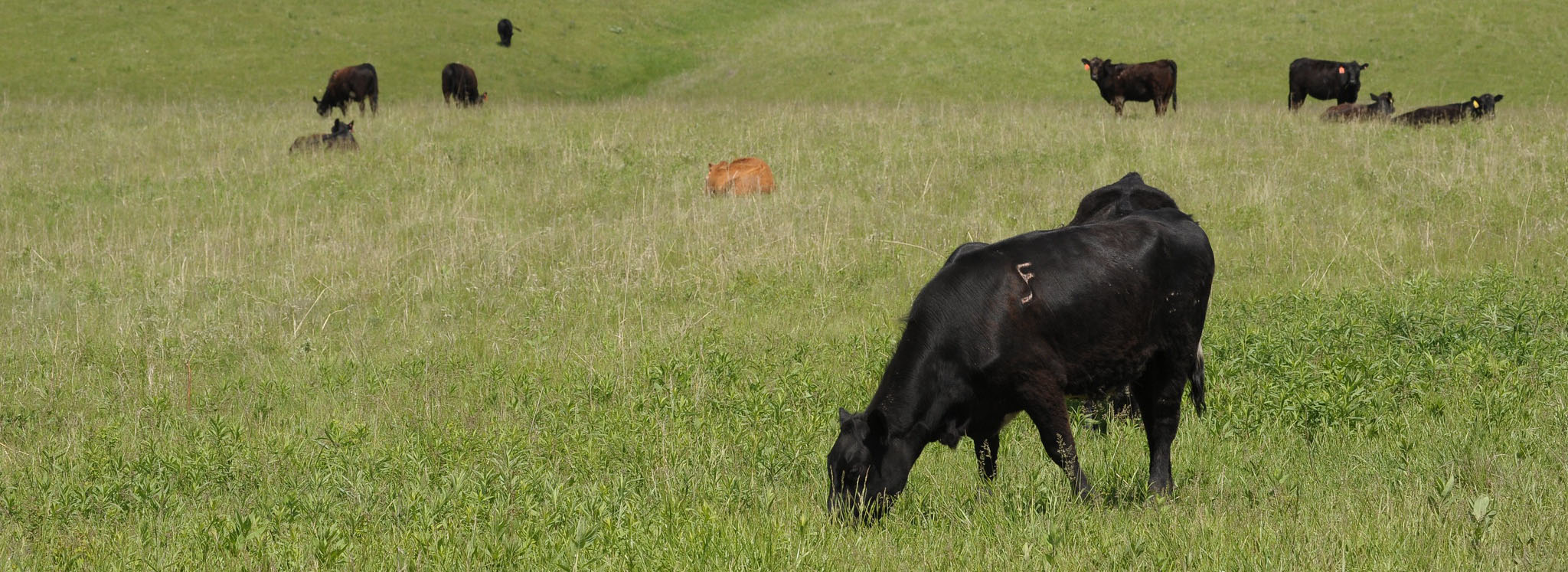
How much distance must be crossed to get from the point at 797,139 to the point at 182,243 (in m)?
8.88

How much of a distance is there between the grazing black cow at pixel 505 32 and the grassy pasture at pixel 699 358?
1151 inches

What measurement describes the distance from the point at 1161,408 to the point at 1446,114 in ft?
61.8

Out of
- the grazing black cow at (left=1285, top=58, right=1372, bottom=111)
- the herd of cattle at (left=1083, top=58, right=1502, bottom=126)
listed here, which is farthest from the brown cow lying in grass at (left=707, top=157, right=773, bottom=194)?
the grazing black cow at (left=1285, top=58, right=1372, bottom=111)

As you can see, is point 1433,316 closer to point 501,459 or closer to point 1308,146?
point 501,459

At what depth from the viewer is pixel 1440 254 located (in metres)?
10.4

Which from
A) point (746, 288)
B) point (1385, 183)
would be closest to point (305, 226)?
point (746, 288)

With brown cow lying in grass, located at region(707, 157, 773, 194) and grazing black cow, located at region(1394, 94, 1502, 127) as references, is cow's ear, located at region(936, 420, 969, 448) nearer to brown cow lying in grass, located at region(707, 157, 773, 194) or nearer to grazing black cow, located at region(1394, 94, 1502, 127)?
brown cow lying in grass, located at region(707, 157, 773, 194)

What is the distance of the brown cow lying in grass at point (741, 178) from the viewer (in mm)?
14258

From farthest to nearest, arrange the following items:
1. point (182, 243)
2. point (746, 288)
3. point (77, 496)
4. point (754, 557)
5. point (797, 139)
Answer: point (797, 139)
point (182, 243)
point (746, 288)
point (77, 496)
point (754, 557)

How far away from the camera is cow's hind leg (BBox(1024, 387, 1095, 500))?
5078mm

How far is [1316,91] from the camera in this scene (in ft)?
104

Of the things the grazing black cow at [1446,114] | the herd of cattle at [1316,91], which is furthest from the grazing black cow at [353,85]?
the grazing black cow at [1446,114]

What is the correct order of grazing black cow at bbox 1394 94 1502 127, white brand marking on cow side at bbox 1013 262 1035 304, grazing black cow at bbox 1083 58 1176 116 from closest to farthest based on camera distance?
white brand marking on cow side at bbox 1013 262 1035 304 → grazing black cow at bbox 1394 94 1502 127 → grazing black cow at bbox 1083 58 1176 116

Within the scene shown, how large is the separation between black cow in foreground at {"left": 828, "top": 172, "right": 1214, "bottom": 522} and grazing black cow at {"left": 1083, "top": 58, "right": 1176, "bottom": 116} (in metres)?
20.6
